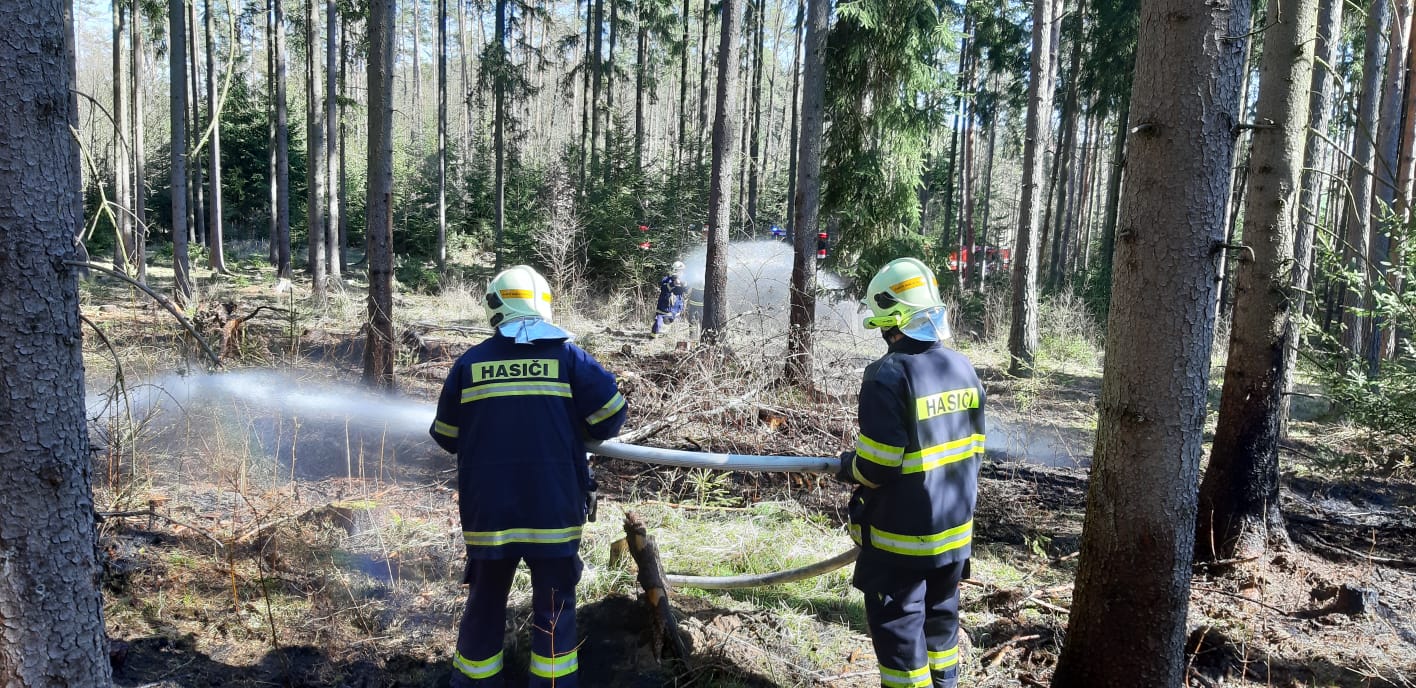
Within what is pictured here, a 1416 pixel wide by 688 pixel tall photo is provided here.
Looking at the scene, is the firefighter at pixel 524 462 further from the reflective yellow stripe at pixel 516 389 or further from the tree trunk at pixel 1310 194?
the tree trunk at pixel 1310 194

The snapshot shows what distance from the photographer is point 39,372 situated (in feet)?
7.11

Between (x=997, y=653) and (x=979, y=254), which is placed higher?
(x=979, y=254)

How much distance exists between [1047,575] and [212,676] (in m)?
4.68

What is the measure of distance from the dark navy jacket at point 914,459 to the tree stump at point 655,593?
984 millimetres

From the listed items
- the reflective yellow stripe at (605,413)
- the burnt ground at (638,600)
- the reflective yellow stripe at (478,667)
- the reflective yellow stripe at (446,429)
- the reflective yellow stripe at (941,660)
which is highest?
the reflective yellow stripe at (605,413)

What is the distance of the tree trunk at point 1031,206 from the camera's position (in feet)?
45.3

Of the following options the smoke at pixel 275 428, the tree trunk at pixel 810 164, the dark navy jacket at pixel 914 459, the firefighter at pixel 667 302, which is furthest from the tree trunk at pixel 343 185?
the dark navy jacket at pixel 914 459

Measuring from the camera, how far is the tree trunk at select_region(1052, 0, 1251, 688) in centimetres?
300

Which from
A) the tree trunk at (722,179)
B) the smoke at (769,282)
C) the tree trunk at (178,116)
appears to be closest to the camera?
the tree trunk at (722,179)

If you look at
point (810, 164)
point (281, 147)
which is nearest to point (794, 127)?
point (281, 147)

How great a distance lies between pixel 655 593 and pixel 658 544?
5.56 ft

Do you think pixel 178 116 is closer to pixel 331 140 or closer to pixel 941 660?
pixel 331 140

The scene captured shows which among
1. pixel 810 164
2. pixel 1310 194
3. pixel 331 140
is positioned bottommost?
pixel 1310 194

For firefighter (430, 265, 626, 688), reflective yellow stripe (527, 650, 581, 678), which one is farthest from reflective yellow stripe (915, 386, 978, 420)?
reflective yellow stripe (527, 650, 581, 678)
